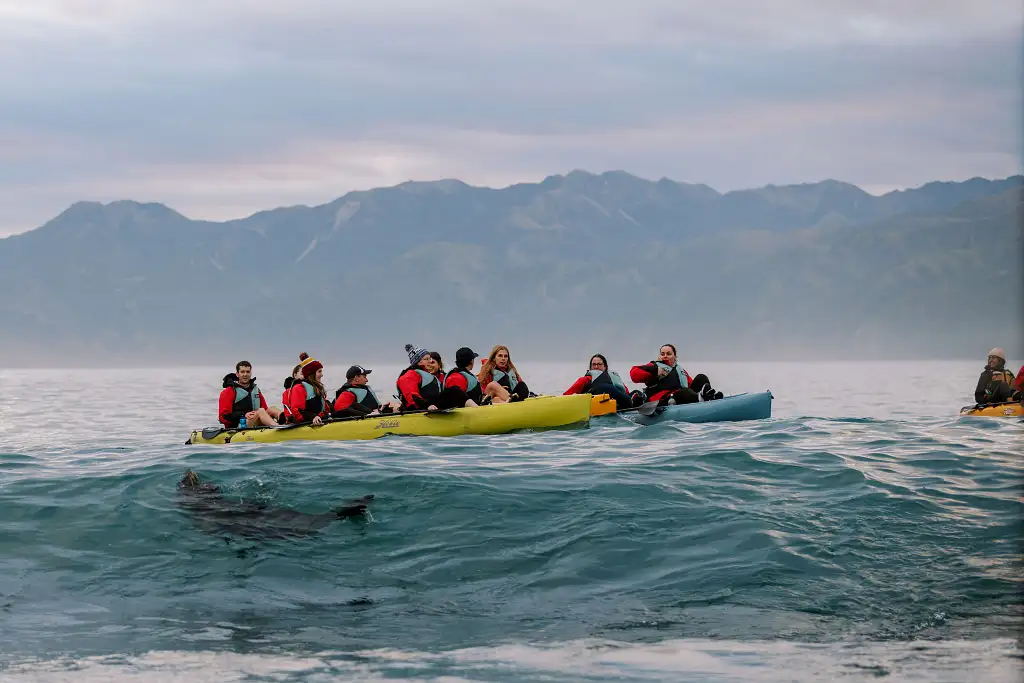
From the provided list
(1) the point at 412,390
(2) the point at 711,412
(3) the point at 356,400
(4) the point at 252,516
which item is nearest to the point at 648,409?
(2) the point at 711,412

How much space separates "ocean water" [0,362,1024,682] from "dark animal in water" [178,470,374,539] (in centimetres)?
17

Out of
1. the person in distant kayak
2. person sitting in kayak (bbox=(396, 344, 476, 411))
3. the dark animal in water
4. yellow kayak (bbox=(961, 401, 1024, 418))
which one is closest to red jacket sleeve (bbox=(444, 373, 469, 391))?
person sitting in kayak (bbox=(396, 344, 476, 411))

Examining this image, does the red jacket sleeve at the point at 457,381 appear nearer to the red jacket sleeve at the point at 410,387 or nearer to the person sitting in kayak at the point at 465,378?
the person sitting in kayak at the point at 465,378

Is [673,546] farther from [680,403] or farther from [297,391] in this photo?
[680,403]

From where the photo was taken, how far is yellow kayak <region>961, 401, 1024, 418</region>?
24984 millimetres

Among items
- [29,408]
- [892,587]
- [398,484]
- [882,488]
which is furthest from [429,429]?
[29,408]

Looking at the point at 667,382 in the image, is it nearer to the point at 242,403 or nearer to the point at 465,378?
the point at 465,378

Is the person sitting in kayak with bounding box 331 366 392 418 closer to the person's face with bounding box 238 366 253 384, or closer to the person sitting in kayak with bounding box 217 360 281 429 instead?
the person sitting in kayak with bounding box 217 360 281 429

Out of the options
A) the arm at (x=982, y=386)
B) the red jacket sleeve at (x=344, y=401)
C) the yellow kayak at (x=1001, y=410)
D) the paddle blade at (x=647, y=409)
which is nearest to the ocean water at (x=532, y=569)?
the red jacket sleeve at (x=344, y=401)

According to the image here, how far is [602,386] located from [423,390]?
5.61m

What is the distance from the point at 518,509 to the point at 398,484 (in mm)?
1980

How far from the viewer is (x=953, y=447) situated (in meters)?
18.8

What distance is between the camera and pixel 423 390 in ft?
73.9

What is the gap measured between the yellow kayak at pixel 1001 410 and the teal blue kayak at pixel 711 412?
4.75m
